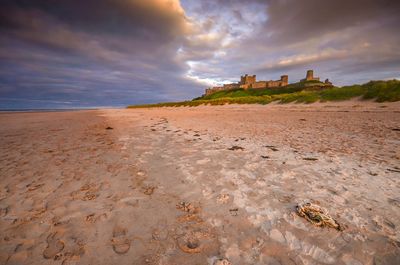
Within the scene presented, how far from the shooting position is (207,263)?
1.56 meters

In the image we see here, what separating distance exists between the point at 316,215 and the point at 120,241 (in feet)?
7.03

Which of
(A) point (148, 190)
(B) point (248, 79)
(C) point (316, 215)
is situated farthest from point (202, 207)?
(B) point (248, 79)

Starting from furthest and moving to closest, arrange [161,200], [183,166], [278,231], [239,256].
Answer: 1. [183,166]
2. [161,200]
3. [278,231]
4. [239,256]

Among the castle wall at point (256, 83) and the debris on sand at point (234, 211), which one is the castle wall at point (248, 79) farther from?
the debris on sand at point (234, 211)

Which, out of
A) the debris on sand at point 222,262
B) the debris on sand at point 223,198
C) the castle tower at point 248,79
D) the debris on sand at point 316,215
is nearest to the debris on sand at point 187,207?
the debris on sand at point 223,198

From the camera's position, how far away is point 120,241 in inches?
72.4

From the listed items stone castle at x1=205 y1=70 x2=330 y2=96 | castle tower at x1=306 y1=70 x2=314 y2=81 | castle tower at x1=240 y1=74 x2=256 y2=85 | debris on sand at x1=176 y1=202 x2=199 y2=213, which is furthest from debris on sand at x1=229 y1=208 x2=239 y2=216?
castle tower at x1=240 y1=74 x2=256 y2=85

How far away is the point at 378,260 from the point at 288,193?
1.13 meters

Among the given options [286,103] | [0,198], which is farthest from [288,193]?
[286,103]

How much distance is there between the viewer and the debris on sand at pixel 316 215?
1.92 meters

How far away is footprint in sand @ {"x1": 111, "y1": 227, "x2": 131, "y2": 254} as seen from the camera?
173 cm

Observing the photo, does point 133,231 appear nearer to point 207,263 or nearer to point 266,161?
point 207,263

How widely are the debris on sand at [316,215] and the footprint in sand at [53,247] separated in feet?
8.46

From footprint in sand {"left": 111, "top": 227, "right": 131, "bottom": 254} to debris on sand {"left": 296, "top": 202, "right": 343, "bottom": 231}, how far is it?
1934mm
